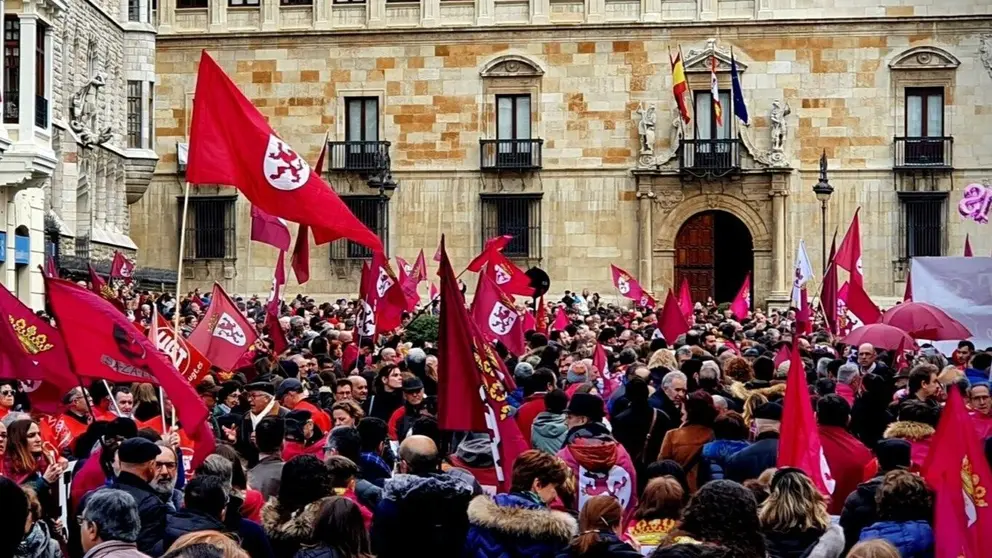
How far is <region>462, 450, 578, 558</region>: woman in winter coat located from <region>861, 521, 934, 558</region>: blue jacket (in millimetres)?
1529

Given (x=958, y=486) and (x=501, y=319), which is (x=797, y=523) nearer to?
(x=958, y=486)

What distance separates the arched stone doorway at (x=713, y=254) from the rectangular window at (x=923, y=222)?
11.7 ft

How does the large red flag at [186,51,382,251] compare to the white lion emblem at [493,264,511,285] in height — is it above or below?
above

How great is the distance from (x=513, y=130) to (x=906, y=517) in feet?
111

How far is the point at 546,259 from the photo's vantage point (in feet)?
136

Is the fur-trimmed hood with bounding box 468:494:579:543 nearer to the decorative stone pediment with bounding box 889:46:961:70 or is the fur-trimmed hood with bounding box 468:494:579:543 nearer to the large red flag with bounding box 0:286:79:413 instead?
the large red flag with bounding box 0:286:79:413

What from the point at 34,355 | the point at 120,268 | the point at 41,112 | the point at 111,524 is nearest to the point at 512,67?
the point at 41,112

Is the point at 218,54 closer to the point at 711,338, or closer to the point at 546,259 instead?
the point at 546,259

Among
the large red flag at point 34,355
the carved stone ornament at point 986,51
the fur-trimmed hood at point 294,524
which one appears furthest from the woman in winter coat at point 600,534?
the carved stone ornament at point 986,51

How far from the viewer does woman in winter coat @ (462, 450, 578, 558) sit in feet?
25.4

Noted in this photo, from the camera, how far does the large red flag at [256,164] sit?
12180 millimetres

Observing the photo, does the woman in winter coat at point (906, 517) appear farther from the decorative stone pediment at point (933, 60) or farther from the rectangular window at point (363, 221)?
the decorative stone pediment at point (933, 60)

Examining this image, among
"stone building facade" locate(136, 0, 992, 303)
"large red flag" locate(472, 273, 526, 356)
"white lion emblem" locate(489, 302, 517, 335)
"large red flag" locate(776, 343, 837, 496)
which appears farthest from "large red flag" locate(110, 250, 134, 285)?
"large red flag" locate(776, 343, 837, 496)

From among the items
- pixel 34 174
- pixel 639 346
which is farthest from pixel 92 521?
pixel 34 174
